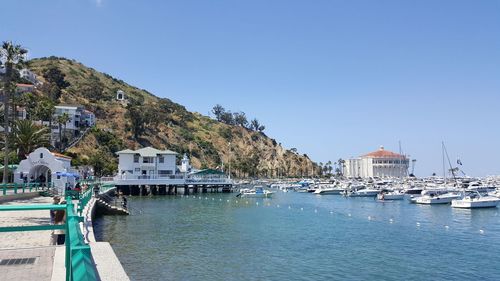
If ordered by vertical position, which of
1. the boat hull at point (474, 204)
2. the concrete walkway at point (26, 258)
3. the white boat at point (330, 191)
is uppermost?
the concrete walkway at point (26, 258)

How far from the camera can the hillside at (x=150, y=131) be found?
127469 millimetres

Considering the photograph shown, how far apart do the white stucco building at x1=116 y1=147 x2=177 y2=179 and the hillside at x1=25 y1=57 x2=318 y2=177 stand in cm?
1496

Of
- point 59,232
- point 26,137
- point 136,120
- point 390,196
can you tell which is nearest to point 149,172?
point 26,137

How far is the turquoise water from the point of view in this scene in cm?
2336

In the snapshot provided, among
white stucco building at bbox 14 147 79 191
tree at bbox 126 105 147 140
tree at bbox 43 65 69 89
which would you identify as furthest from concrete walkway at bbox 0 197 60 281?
tree at bbox 43 65 69 89

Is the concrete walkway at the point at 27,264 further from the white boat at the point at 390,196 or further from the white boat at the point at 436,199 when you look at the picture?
the white boat at the point at 390,196

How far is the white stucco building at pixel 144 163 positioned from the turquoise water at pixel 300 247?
118 ft

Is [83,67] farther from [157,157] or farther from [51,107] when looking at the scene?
[157,157]


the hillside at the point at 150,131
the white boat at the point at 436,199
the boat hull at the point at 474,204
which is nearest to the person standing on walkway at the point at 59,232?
the boat hull at the point at 474,204

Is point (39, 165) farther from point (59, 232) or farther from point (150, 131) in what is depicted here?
point (150, 131)

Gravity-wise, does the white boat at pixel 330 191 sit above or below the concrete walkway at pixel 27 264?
below

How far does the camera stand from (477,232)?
40.8m

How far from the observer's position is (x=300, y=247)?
102 feet

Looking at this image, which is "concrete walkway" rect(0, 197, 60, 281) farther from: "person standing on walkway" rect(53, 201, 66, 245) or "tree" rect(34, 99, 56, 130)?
"tree" rect(34, 99, 56, 130)
